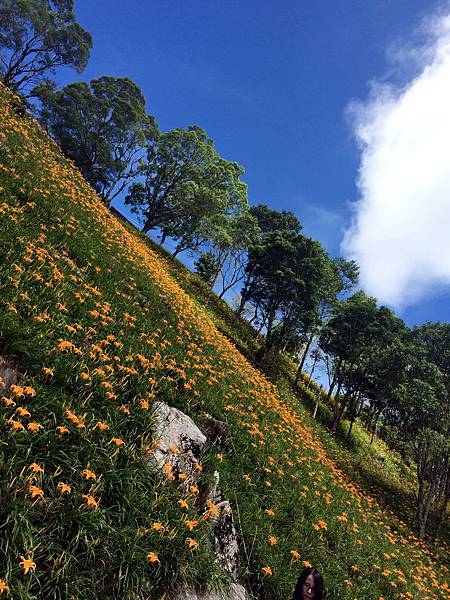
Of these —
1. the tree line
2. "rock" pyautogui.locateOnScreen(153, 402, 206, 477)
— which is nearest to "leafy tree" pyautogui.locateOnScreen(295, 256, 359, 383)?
the tree line

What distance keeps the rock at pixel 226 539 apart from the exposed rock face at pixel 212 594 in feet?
0.67

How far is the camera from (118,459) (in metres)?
4.18

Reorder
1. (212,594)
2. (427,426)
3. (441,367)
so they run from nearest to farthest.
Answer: (212,594), (427,426), (441,367)

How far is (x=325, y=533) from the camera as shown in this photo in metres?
6.76

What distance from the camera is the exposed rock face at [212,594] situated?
3.56 meters

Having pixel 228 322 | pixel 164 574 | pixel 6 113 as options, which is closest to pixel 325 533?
pixel 164 574

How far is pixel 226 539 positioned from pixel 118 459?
73.8 inches

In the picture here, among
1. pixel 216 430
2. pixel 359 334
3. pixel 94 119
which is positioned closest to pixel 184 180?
pixel 94 119

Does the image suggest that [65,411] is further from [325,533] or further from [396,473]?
[396,473]

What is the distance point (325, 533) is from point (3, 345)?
21.6ft

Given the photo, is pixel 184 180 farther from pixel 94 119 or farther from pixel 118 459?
pixel 118 459

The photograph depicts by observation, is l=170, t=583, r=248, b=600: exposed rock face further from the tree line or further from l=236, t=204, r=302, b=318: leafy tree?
l=236, t=204, r=302, b=318: leafy tree

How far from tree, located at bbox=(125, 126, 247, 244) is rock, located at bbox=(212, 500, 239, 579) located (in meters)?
28.5

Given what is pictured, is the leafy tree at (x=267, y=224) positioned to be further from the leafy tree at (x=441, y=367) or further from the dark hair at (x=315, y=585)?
the dark hair at (x=315, y=585)
